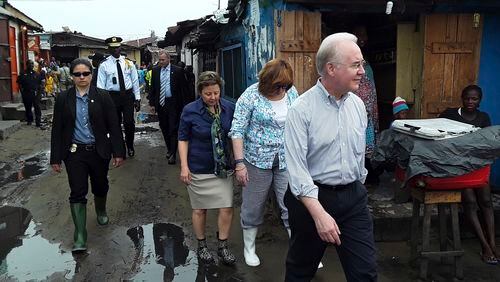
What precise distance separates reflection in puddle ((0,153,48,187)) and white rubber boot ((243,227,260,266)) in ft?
16.6

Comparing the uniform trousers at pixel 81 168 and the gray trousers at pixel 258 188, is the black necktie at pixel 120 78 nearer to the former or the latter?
the uniform trousers at pixel 81 168

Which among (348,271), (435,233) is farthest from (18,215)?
(435,233)

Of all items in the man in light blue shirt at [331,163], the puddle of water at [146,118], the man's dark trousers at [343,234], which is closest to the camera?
the man in light blue shirt at [331,163]

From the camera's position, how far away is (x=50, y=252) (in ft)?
14.8

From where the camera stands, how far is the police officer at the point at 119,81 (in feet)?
25.0

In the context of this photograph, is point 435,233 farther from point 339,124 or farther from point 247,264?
point 339,124

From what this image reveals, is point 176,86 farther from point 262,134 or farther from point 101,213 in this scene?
point 262,134

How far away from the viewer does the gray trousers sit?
13.1 feet

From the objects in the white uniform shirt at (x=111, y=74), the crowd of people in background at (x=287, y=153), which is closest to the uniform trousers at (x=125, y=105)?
the white uniform shirt at (x=111, y=74)

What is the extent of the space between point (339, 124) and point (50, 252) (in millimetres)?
3470

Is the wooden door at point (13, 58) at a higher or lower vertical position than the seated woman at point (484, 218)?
higher

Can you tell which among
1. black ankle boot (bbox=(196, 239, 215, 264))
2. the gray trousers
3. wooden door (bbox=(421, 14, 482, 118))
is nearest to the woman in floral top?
the gray trousers

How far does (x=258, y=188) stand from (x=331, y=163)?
4.92 ft

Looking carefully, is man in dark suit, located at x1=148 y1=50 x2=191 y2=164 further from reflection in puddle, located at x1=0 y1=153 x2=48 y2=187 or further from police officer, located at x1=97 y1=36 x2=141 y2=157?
reflection in puddle, located at x1=0 y1=153 x2=48 y2=187
